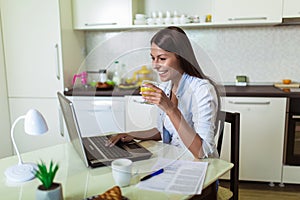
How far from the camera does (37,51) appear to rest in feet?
9.39

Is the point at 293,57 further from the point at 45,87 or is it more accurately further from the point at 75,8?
the point at 45,87

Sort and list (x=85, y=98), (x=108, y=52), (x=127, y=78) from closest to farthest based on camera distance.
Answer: (x=85, y=98), (x=127, y=78), (x=108, y=52)

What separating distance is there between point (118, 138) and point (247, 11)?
178 centimetres

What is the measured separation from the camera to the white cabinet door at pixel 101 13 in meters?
2.85

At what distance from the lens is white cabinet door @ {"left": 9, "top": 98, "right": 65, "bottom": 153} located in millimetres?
2934

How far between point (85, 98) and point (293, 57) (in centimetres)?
197

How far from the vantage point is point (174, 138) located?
1.52 metres

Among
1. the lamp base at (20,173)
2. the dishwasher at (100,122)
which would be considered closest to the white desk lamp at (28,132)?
the lamp base at (20,173)

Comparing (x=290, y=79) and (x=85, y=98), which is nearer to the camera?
(x=85, y=98)

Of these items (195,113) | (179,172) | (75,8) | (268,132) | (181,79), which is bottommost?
(268,132)

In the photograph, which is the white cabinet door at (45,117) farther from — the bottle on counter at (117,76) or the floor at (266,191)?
the floor at (266,191)

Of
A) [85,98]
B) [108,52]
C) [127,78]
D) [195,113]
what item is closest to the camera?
[195,113]

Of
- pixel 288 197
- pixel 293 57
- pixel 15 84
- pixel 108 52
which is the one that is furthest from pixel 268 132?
pixel 15 84

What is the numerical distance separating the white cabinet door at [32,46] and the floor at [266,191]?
1884 mm
